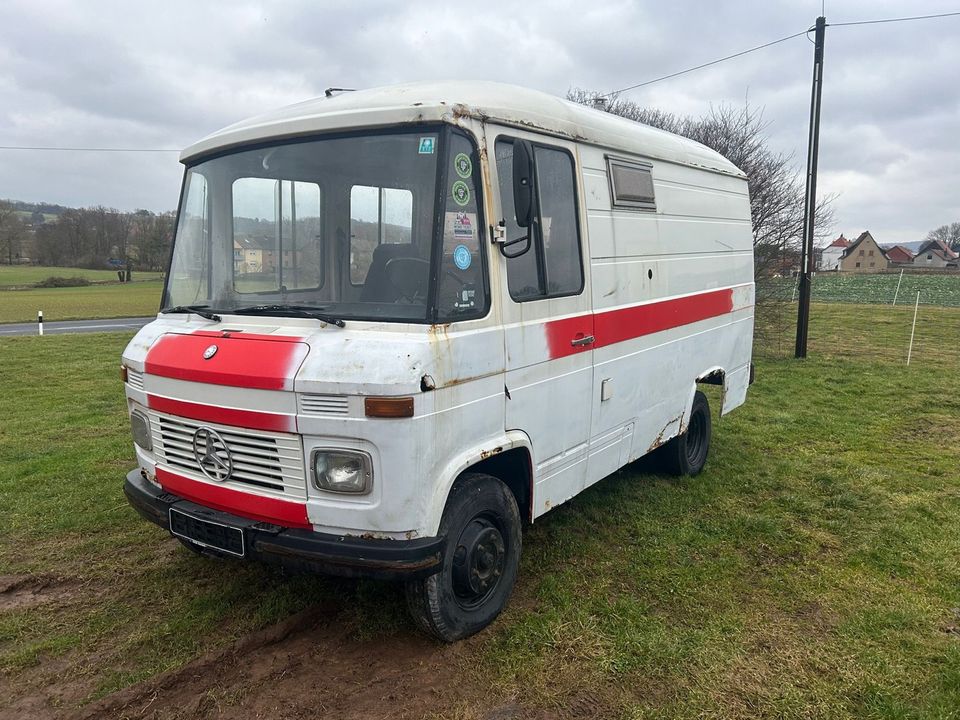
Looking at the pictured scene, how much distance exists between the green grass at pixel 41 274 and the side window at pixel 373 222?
51.3 m

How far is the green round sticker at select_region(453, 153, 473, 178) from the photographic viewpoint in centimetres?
314

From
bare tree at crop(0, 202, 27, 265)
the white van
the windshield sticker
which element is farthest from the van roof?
bare tree at crop(0, 202, 27, 265)

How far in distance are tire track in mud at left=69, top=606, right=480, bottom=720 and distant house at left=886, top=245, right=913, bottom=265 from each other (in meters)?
105

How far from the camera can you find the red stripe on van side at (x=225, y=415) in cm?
295

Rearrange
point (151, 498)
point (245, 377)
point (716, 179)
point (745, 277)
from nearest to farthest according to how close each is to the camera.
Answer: point (245, 377), point (151, 498), point (716, 179), point (745, 277)

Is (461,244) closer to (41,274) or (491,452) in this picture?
(491,452)

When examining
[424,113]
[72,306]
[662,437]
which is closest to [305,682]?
[424,113]

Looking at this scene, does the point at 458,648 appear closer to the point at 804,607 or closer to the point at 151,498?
the point at 151,498

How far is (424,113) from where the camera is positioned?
308cm

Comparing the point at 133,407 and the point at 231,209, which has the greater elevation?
the point at 231,209

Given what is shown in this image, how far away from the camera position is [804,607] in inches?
154

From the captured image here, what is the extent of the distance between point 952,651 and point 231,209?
4563 millimetres

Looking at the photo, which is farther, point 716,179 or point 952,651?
point 716,179

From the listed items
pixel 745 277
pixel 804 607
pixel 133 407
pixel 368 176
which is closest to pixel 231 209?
pixel 368 176
